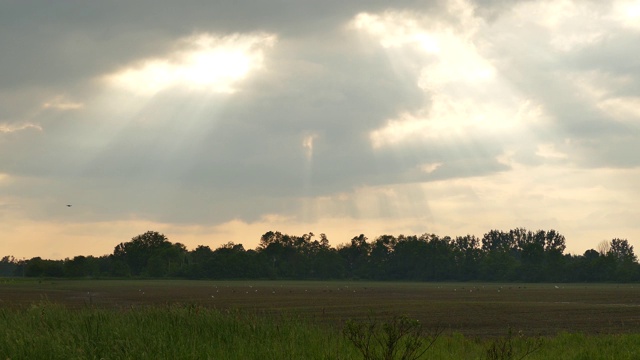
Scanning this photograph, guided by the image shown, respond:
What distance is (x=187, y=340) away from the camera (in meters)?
17.9

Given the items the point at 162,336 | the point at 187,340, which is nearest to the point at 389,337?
the point at 187,340

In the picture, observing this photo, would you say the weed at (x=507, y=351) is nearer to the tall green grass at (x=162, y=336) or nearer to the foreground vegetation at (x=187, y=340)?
the foreground vegetation at (x=187, y=340)

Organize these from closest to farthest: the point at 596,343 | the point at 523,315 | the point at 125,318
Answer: the point at 125,318
the point at 596,343
the point at 523,315

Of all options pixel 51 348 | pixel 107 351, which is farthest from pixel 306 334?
pixel 51 348

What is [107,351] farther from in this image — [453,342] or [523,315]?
[523,315]

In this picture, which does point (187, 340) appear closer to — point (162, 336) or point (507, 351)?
point (162, 336)

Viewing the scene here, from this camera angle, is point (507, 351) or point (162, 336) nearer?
point (162, 336)

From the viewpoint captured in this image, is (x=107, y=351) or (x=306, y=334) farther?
(x=306, y=334)

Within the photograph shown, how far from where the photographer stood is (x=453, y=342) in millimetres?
24062

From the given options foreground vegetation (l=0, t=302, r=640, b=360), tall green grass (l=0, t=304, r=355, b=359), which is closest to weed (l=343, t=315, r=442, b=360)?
foreground vegetation (l=0, t=302, r=640, b=360)

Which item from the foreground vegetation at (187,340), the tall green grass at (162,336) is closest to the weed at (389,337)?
the foreground vegetation at (187,340)

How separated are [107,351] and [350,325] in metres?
6.62

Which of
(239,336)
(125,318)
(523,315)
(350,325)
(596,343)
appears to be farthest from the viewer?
(523,315)

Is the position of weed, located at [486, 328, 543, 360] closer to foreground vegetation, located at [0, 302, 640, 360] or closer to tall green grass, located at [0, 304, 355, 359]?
foreground vegetation, located at [0, 302, 640, 360]
